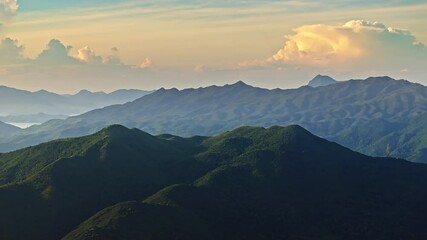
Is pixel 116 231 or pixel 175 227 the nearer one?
pixel 116 231

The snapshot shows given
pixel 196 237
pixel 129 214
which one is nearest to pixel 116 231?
pixel 129 214

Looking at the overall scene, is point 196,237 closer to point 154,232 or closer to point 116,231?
point 154,232

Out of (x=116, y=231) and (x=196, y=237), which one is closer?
(x=116, y=231)

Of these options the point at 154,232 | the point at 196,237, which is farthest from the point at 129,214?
the point at 196,237

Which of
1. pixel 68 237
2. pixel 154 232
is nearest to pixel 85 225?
pixel 68 237

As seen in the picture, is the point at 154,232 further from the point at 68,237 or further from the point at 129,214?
the point at 68,237

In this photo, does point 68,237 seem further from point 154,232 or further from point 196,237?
point 196,237
